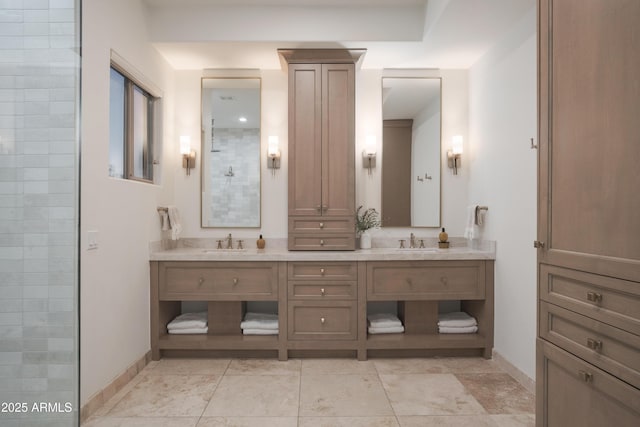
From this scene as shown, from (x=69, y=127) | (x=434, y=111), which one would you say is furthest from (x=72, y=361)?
(x=434, y=111)

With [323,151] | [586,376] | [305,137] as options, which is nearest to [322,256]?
[323,151]

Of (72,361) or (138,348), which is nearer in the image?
(72,361)

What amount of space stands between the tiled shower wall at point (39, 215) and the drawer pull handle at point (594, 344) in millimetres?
1798

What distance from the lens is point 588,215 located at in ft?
4.47

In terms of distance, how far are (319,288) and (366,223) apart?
0.82m

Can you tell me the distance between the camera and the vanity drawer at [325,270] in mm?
3105

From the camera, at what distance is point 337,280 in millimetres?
3105

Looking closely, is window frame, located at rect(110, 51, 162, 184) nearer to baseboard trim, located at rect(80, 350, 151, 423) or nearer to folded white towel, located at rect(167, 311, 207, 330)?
folded white towel, located at rect(167, 311, 207, 330)

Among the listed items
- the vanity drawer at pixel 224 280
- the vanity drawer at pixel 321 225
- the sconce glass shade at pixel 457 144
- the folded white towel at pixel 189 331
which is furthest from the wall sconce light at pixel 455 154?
the folded white towel at pixel 189 331

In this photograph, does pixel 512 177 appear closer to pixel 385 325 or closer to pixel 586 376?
pixel 385 325

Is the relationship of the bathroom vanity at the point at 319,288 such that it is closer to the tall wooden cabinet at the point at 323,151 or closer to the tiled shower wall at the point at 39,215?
the tall wooden cabinet at the point at 323,151

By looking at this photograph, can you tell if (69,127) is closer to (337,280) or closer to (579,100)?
(579,100)

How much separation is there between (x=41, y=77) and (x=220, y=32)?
2063 mm

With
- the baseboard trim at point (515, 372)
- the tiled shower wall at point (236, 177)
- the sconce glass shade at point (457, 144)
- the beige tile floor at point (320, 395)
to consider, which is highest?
the sconce glass shade at point (457, 144)
